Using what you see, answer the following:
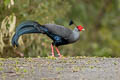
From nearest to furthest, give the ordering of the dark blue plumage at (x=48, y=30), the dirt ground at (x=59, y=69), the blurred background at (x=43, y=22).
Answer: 1. the dirt ground at (x=59, y=69)
2. the dark blue plumage at (x=48, y=30)
3. the blurred background at (x=43, y=22)

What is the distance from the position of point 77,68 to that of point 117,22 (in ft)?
49.3

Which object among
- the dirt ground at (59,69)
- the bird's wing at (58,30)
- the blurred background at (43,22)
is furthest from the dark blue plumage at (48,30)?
the blurred background at (43,22)

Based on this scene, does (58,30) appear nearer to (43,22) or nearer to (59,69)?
(59,69)

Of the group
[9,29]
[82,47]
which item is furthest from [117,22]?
[9,29]

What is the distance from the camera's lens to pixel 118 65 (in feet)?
33.8

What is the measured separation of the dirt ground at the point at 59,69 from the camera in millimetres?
8328

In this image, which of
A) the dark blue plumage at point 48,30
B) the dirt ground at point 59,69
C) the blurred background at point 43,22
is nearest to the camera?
the dirt ground at point 59,69

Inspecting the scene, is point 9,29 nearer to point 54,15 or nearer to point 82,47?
point 54,15

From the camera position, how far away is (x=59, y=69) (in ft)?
30.8

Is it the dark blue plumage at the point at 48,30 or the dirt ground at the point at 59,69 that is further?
the dark blue plumage at the point at 48,30

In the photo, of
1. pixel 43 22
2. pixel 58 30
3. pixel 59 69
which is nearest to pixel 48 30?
pixel 58 30

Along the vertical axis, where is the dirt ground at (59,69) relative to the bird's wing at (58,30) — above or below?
below

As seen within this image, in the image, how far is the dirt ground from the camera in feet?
27.3

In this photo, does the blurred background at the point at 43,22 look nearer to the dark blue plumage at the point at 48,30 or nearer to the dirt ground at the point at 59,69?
the dark blue plumage at the point at 48,30
